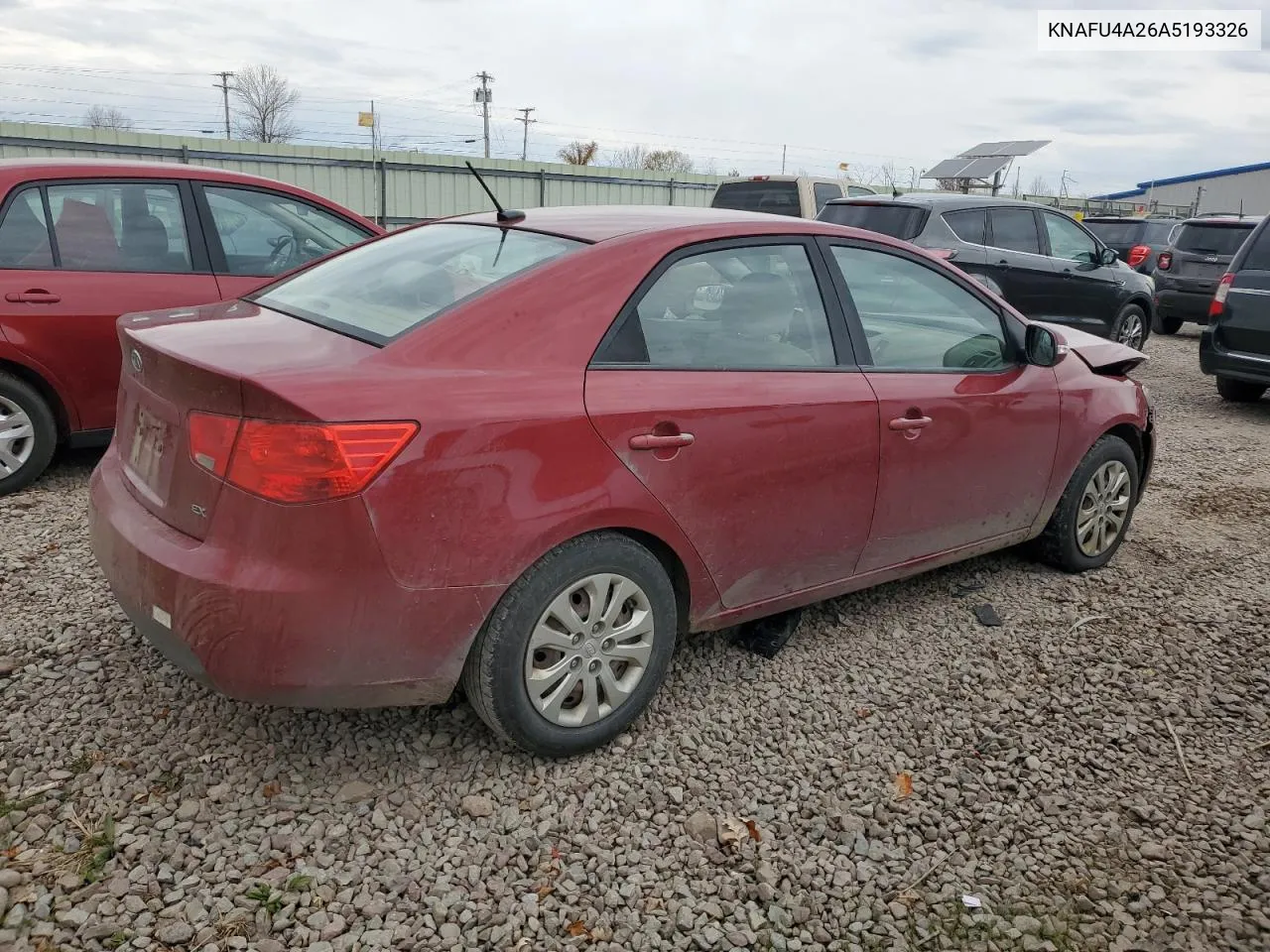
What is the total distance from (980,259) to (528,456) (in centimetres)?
809

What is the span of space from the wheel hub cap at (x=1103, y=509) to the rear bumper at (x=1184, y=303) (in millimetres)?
10076

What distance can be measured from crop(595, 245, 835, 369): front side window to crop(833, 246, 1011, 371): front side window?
0.24 meters

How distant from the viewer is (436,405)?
263cm

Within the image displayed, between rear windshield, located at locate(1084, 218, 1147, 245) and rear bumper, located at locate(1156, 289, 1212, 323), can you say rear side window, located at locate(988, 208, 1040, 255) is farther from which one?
rear windshield, located at locate(1084, 218, 1147, 245)

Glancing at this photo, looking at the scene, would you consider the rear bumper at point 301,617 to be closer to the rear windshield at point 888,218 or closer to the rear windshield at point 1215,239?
the rear windshield at point 888,218

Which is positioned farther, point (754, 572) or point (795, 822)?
point (754, 572)

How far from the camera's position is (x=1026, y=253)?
10180 mm

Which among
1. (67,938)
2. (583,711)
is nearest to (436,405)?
(583,711)

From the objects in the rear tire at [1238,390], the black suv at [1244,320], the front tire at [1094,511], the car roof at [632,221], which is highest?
the car roof at [632,221]

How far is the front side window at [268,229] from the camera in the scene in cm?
579

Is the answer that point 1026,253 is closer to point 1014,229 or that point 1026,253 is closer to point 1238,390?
point 1014,229

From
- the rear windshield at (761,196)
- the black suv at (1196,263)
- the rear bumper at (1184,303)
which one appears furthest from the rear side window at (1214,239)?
the rear windshield at (761,196)

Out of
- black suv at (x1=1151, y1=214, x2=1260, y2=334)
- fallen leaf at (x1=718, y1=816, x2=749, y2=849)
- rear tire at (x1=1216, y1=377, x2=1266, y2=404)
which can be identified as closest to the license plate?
fallen leaf at (x1=718, y1=816, x2=749, y2=849)

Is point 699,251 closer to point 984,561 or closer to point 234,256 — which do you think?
point 984,561
